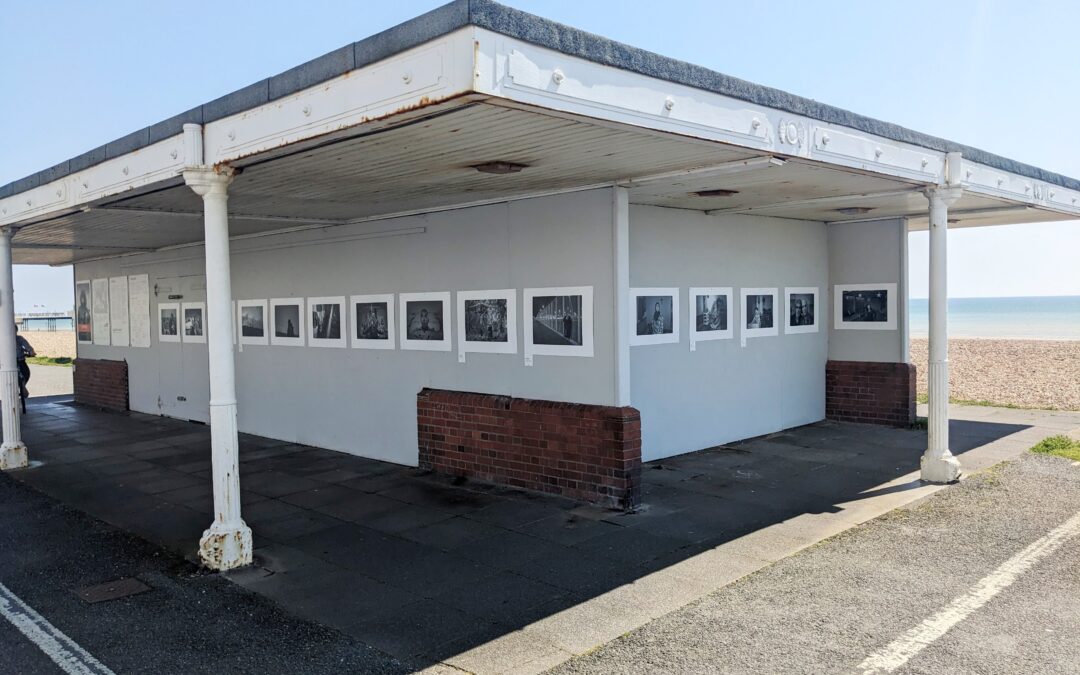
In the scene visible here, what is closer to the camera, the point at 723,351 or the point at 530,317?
the point at 530,317

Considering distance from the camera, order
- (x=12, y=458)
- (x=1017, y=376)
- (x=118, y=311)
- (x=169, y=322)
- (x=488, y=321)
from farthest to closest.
A: (x=1017, y=376)
(x=118, y=311)
(x=169, y=322)
(x=12, y=458)
(x=488, y=321)

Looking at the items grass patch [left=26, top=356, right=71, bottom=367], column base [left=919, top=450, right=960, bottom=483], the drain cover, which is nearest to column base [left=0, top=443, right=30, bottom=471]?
the drain cover

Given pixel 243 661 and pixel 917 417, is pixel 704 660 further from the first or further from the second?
pixel 917 417

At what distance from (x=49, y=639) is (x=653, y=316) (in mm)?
7321

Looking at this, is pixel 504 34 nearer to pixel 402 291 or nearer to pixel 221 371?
pixel 221 371

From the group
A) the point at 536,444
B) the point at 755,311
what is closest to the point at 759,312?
the point at 755,311

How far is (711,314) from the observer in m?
11.4

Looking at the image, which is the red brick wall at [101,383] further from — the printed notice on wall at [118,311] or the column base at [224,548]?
the column base at [224,548]

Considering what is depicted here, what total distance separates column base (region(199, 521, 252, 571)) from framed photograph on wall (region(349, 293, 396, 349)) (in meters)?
4.55

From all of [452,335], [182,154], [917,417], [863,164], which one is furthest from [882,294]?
[182,154]

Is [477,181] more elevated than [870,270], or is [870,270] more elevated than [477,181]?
[477,181]

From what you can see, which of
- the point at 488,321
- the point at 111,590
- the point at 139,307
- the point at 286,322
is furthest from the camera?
the point at 139,307

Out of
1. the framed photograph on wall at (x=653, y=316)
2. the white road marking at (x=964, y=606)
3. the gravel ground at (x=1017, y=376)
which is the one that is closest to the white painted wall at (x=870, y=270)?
the framed photograph on wall at (x=653, y=316)

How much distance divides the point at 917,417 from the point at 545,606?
1043 cm
